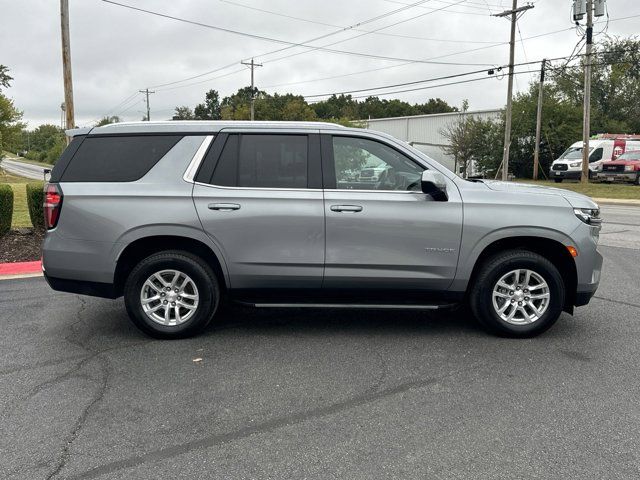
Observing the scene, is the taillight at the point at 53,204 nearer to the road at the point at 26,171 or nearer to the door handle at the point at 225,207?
the door handle at the point at 225,207

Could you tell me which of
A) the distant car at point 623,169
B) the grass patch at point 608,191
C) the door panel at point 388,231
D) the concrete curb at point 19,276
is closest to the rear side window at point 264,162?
the door panel at point 388,231

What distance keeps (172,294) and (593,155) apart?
1307 inches

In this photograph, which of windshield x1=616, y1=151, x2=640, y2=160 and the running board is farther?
windshield x1=616, y1=151, x2=640, y2=160

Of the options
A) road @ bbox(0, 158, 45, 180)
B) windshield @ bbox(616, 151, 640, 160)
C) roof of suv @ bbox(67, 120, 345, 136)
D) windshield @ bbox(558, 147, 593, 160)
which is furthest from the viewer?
road @ bbox(0, 158, 45, 180)

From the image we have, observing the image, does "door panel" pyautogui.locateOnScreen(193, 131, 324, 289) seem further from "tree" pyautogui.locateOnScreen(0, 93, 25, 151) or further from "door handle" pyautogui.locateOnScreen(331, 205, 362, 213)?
"tree" pyautogui.locateOnScreen(0, 93, 25, 151)

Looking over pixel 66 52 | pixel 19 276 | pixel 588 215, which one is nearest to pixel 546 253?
pixel 588 215

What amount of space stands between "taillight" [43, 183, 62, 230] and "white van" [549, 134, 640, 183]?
3165 cm

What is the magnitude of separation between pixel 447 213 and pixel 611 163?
30.1 m

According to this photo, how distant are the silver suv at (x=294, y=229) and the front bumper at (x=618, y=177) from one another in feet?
95.5

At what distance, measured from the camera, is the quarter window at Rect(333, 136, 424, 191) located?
4.73 metres

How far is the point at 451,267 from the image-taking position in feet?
15.3

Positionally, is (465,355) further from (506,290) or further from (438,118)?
(438,118)

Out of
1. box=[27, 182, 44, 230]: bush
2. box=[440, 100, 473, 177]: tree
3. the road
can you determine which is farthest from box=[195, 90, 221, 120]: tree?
box=[27, 182, 44, 230]: bush

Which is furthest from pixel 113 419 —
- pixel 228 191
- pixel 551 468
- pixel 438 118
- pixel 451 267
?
pixel 438 118
